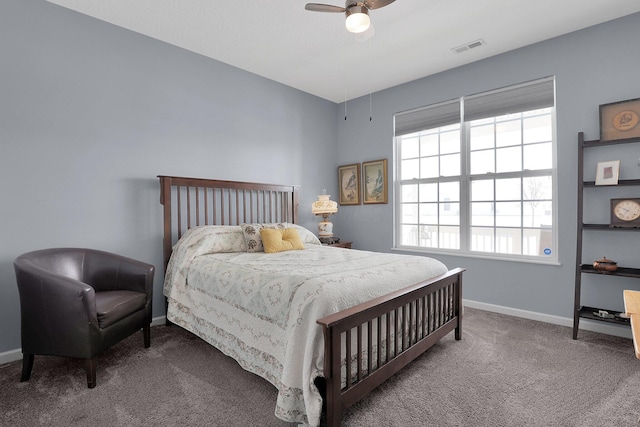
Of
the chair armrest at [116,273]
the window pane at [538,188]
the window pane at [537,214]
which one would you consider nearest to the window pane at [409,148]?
the window pane at [538,188]

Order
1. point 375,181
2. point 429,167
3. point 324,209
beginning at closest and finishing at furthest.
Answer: point 429,167, point 324,209, point 375,181

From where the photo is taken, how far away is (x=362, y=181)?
15.4 ft

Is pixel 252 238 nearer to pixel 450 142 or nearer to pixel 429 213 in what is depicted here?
pixel 429 213

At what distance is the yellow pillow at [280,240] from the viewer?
3.08 metres

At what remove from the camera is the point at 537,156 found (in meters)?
3.30

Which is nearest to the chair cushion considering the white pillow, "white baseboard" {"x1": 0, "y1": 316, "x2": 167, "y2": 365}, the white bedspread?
the white bedspread

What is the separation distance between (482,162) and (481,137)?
294 mm

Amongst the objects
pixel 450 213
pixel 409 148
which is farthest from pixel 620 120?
pixel 409 148

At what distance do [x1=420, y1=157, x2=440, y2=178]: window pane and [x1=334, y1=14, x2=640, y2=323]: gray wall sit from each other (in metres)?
0.76

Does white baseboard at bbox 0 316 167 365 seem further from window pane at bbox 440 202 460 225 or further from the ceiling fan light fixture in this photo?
window pane at bbox 440 202 460 225

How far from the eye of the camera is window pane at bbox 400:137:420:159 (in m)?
4.26

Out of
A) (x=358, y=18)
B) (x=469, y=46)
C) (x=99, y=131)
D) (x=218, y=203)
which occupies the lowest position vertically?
(x=218, y=203)

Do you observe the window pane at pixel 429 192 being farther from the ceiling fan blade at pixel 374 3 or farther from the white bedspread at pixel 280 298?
the ceiling fan blade at pixel 374 3

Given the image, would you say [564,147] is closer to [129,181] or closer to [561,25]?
[561,25]
